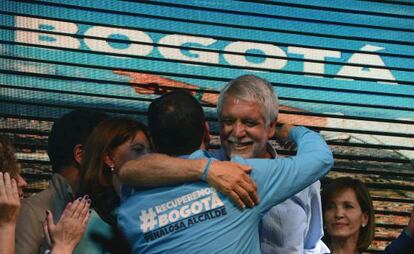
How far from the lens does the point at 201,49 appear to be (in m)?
6.26

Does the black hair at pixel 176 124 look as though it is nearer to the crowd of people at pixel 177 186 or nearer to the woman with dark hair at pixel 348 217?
the crowd of people at pixel 177 186

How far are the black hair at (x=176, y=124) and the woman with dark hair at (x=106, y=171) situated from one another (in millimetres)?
500

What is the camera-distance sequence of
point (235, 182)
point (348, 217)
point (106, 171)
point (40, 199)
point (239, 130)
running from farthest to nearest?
point (348, 217), point (40, 199), point (106, 171), point (239, 130), point (235, 182)

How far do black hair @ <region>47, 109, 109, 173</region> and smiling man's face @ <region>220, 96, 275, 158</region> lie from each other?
3.20 ft

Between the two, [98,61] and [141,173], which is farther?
[98,61]

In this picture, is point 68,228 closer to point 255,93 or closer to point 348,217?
point 255,93

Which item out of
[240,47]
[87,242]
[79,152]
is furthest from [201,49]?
[87,242]

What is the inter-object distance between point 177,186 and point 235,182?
25cm

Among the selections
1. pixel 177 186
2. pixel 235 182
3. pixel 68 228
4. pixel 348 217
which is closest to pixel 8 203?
pixel 68 228

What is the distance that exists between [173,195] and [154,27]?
2.57 meters

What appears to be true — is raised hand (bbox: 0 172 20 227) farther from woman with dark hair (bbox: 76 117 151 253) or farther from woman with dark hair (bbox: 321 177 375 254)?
woman with dark hair (bbox: 321 177 375 254)

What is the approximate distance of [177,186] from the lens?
381cm

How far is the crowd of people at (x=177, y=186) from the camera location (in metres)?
3.76

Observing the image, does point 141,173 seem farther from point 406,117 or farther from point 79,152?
point 406,117
